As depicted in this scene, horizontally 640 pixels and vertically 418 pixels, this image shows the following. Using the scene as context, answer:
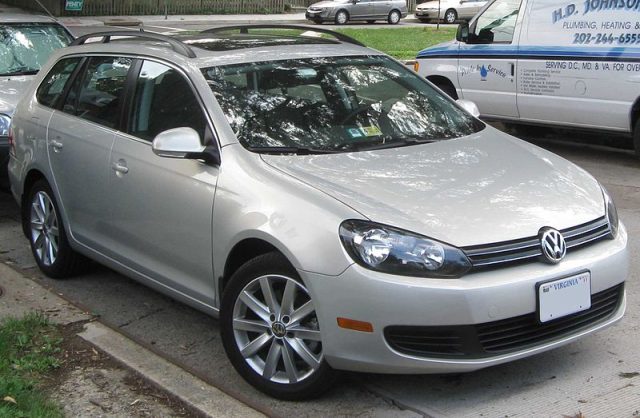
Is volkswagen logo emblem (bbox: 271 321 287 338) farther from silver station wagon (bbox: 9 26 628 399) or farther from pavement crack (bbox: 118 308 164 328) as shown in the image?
pavement crack (bbox: 118 308 164 328)

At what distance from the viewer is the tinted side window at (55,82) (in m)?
5.89

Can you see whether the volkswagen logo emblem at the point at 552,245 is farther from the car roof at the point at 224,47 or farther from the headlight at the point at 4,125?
the headlight at the point at 4,125

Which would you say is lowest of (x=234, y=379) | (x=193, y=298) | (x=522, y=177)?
(x=234, y=379)

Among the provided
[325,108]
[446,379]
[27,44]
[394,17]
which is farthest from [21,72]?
[394,17]

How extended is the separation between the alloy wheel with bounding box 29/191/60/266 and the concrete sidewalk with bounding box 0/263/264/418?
22cm

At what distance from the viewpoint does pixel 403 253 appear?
11.8ft

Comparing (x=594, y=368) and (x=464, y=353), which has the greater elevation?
(x=464, y=353)

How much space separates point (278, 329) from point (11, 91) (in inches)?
198

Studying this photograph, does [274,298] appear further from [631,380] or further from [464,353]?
[631,380]

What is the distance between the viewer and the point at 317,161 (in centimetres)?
427

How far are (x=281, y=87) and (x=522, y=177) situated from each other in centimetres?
140

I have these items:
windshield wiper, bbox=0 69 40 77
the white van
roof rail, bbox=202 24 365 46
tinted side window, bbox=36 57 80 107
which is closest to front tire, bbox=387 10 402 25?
the white van

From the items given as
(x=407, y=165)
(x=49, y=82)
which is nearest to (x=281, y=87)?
(x=407, y=165)

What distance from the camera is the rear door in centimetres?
517
